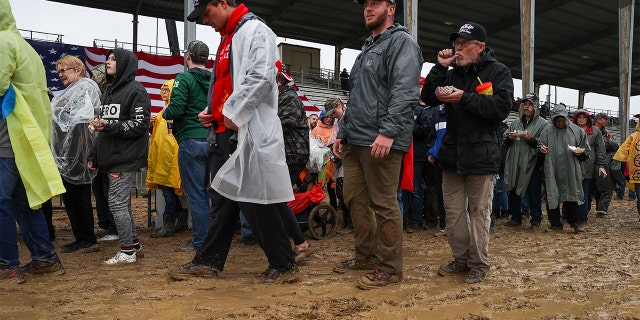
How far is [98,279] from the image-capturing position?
338 cm

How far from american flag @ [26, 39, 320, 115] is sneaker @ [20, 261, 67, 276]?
550 cm

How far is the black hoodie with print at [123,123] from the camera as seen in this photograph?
3980 millimetres

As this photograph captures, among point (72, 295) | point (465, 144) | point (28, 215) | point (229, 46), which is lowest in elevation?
point (72, 295)

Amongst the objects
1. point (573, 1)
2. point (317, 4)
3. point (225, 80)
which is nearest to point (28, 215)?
point (225, 80)

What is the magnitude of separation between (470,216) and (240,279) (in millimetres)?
1646

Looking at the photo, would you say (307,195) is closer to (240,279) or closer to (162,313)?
(240,279)

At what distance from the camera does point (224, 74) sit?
3.29m

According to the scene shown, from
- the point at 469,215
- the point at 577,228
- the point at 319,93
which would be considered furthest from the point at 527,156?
the point at 319,93

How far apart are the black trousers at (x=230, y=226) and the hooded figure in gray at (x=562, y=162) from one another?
432 cm

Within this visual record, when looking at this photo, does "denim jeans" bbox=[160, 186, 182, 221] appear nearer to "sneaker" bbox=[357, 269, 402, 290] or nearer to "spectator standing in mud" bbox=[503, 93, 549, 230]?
"sneaker" bbox=[357, 269, 402, 290]

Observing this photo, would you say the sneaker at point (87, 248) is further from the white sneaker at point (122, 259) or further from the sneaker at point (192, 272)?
the sneaker at point (192, 272)

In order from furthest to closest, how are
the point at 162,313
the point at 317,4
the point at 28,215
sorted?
the point at 317,4
the point at 28,215
the point at 162,313

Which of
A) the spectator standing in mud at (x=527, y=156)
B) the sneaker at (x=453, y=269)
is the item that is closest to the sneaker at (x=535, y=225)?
the spectator standing in mud at (x=527, y=156)

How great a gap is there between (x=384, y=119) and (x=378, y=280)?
1.02m
